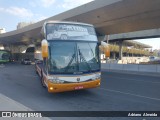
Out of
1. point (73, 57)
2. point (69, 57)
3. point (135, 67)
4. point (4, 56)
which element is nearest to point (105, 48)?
point (73, 57)

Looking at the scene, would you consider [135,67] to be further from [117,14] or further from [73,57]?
[73,57]

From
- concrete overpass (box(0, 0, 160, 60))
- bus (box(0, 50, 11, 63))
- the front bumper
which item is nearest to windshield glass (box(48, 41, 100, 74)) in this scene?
the front bumper

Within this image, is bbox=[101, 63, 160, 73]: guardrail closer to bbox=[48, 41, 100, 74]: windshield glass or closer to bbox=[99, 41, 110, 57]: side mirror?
bbox=[99, 41, 110, 57]: side mirror

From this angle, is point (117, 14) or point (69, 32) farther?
point (117, 14)

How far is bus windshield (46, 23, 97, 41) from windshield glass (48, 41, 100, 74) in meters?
0.29

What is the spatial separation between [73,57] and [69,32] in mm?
1252

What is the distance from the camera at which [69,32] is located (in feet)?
31.8

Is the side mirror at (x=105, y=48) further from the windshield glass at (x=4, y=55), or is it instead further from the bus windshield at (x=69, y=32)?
the windshield glass at (x=4, y=55)

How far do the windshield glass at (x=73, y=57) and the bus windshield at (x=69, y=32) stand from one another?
0.96 ft

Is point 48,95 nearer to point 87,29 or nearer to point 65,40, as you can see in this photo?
point 65,40

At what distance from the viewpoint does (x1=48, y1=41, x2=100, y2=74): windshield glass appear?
29.6 feet

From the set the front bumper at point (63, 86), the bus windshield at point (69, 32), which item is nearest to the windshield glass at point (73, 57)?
the bus windshield at point (69, 32)

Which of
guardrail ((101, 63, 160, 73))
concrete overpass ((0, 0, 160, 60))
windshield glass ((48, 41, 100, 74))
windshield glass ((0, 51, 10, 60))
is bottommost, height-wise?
guardrail ((101, 63, 160, 73))

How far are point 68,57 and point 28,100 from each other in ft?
8.36
